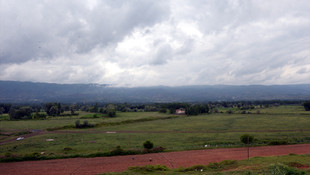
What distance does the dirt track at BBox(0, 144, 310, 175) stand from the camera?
2872 cm

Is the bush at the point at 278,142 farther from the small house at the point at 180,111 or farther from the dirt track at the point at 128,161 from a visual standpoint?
the small house at the point at 180,111

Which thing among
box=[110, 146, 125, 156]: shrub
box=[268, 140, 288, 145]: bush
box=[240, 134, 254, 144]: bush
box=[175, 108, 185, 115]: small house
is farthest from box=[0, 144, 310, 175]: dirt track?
box=[175, 108, 185, 115]: small house

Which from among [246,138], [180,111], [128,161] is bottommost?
[180,111]

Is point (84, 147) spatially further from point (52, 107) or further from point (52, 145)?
point (52, 107)

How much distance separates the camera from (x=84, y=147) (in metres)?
40.3

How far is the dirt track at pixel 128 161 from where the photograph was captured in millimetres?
28719

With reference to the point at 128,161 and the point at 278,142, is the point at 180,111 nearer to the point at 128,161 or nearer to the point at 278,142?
the point at 278,142

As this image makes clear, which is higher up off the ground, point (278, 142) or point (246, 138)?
point (246, 138)

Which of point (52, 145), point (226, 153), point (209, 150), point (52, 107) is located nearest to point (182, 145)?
point (209, 150)

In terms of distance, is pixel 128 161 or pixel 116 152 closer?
pixel 128 161

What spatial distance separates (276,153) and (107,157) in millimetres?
29250

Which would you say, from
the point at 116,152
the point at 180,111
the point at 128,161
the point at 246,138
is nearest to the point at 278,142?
the point at 246,138

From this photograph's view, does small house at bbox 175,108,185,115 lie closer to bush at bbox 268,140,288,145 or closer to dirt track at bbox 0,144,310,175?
bush at bbox 268,140,288,145

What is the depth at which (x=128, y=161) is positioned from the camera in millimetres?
32031
